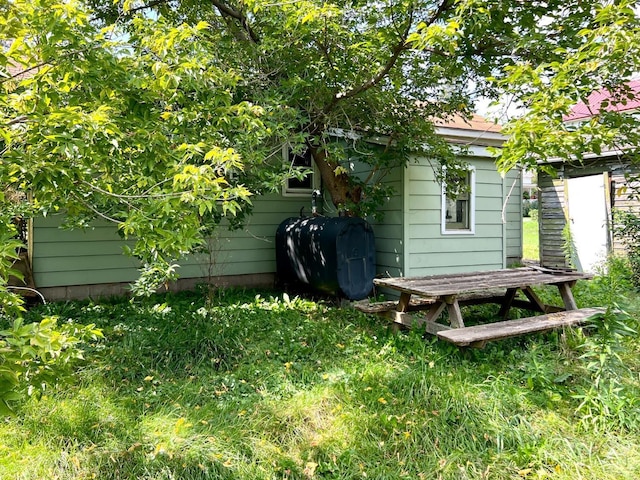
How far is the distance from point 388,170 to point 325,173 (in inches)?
37.8

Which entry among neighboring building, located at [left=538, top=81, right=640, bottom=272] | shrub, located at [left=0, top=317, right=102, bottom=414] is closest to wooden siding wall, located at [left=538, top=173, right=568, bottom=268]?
neighboring building, located at [left=538, top=81, right=640, bottom=272]

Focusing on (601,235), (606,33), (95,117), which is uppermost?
(606,33)

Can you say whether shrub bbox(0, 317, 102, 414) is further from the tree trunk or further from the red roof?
the tree trunk

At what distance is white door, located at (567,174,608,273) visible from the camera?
8680 millimetres

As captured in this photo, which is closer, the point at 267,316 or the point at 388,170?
the point at 267,316

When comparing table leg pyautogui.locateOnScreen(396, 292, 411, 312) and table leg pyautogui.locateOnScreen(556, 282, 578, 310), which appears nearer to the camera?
table leg pyautogui.locateOnScreen(396, 292, 411, 312)

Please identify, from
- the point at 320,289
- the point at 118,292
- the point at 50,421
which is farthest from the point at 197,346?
the point at 118,292

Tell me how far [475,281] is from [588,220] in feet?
18.8

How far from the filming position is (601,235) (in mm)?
8773

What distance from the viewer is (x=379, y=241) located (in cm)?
698

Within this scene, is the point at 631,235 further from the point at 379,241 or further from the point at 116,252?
the point at 116,252

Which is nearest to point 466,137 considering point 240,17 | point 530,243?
point 240,17

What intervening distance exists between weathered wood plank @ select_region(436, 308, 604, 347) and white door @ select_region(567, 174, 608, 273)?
16.1ft

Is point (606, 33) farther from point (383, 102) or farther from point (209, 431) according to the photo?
point (209, 431)
